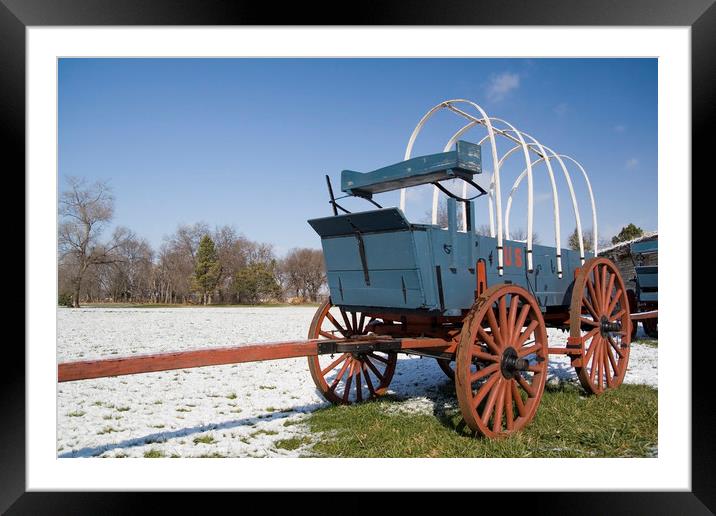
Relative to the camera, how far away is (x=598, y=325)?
17.1 ft

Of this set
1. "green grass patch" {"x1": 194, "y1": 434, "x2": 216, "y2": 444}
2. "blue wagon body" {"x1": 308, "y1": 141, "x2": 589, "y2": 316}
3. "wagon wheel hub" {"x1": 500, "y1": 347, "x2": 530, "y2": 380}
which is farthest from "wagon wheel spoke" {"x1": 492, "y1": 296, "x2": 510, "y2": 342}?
"green grass patch" {"x1": 194, "y1": 434, "x2": 216, "y2": 444}

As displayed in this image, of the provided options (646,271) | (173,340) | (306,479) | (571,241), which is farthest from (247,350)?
(571,241)

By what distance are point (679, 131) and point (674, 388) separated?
1859mm

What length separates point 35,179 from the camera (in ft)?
11.3

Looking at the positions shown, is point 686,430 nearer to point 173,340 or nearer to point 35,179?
point 35,179

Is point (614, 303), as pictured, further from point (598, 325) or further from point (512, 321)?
point (512, 321)

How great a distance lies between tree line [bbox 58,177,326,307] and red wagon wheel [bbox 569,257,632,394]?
7915 mm

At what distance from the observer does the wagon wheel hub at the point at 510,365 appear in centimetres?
387

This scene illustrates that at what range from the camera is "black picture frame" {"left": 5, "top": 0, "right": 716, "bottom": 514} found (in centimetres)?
311

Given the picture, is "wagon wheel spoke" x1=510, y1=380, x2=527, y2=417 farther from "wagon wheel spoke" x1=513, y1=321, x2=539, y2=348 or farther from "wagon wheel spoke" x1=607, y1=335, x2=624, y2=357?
"wagon wheel spoke" x1=607, y1=335, x2=624, y2=357

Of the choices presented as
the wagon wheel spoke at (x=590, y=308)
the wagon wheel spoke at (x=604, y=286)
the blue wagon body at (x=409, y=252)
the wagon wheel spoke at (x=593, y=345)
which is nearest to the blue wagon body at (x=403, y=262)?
the blue wagon body at (x=409, y=252)

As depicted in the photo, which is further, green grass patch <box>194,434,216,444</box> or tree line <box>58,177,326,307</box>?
tree line <box>58,177,326,307</box>

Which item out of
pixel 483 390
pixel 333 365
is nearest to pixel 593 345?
pixel 483 390
